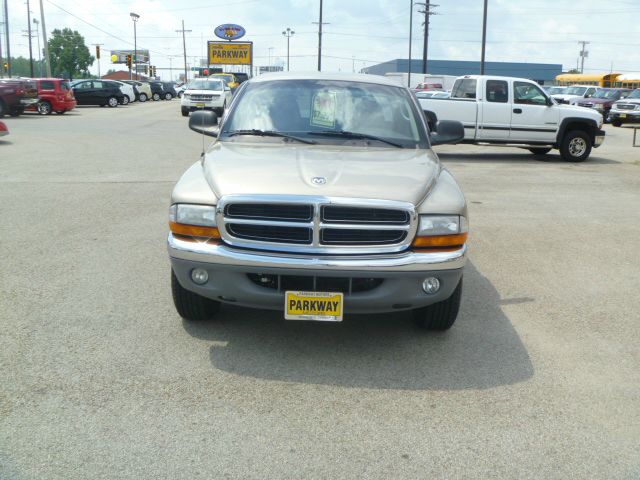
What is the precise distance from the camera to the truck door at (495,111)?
17.1 m

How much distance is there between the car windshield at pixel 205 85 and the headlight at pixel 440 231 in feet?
101

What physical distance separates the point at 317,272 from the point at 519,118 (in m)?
14.2

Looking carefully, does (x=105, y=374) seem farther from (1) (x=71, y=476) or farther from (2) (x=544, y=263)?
(2) (x=544, y=263)

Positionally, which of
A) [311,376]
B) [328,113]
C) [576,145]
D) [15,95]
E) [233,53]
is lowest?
[311,376]

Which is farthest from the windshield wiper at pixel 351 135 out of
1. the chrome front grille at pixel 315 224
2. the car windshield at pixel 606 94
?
the car windshield at pixel 606 94

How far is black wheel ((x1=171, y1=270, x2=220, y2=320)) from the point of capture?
481cm

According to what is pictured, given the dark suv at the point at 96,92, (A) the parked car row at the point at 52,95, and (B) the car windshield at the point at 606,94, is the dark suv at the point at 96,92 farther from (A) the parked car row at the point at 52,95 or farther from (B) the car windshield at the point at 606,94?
(B) the car windshield at the point at 606,94

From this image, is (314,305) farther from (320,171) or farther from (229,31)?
(229,31)

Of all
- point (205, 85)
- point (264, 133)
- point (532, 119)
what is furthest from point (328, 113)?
point (205, 85)

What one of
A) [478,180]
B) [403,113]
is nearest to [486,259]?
[403,113]

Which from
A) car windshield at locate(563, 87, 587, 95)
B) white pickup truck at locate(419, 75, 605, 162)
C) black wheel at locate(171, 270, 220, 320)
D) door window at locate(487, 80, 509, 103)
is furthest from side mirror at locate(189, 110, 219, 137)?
car windshield at locate(563, 87, 587, 95)

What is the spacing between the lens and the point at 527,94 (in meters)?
17.3

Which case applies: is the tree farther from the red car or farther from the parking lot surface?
the parking lot surface

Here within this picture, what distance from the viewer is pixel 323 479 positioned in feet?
10.3
